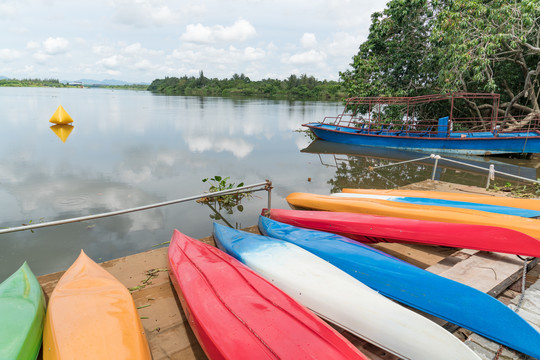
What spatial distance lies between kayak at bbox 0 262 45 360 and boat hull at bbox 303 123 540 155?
615 inches

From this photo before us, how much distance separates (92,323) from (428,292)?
284 cm

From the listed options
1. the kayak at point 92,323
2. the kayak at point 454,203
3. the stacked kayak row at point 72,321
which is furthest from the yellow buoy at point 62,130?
the kayak at point 454,203

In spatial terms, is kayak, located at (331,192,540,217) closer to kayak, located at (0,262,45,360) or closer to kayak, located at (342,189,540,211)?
kayak, located at (342,189,540,211)

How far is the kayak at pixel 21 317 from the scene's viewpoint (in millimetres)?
2199

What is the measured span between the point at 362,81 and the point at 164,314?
62.6 feet

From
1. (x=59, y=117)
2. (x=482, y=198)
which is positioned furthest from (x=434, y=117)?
(x=59, y=117)

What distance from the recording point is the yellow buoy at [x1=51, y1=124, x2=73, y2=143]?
17.6m

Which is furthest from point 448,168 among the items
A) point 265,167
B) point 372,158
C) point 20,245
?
point 20,245

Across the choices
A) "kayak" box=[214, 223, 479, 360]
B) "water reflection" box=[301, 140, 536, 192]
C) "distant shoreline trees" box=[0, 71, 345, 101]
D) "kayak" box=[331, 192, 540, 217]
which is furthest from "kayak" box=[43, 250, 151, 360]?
"distant shoreline trees" box=[0, 71, 345, 101]

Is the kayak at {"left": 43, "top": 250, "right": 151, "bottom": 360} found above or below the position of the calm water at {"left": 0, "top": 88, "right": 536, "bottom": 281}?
above

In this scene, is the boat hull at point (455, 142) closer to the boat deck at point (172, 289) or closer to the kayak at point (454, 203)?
the kayak at point (454, 203)

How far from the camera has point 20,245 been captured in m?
5.49

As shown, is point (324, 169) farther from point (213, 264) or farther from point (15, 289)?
point (15, 289)

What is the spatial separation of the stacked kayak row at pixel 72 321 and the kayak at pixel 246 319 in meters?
0.47
